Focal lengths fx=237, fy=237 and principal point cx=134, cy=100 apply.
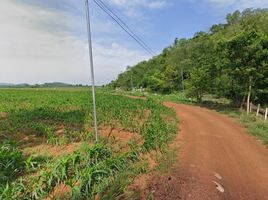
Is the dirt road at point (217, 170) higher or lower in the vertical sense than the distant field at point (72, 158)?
lower

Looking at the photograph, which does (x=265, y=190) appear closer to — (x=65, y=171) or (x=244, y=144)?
(x=244, y=144)

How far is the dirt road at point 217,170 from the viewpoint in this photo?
4516 mm

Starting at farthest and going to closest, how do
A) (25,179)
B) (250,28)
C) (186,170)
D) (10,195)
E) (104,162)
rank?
1. (250,28)
2. (186,170)
3. (104,162)
4. (25,179)
5. (10,195)

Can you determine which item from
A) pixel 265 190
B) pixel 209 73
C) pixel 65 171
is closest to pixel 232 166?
pixel 265 190

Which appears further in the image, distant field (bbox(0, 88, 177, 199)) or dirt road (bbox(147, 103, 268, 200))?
dirt road (bbox(147, 103, 268, 200))

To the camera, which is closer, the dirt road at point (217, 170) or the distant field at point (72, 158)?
the distant field at point (72, 158)

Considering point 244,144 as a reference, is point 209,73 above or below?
above

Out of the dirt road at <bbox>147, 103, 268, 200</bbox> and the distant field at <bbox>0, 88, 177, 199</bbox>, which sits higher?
the distant field at <bbox>0, 88, 177, 199</bbox>

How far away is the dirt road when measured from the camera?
14.8 feet

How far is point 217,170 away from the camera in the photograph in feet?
18.4

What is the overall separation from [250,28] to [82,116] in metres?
11.0

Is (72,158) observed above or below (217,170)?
above

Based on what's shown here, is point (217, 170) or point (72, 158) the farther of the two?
point (217, 170)

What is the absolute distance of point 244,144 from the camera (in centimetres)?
781
